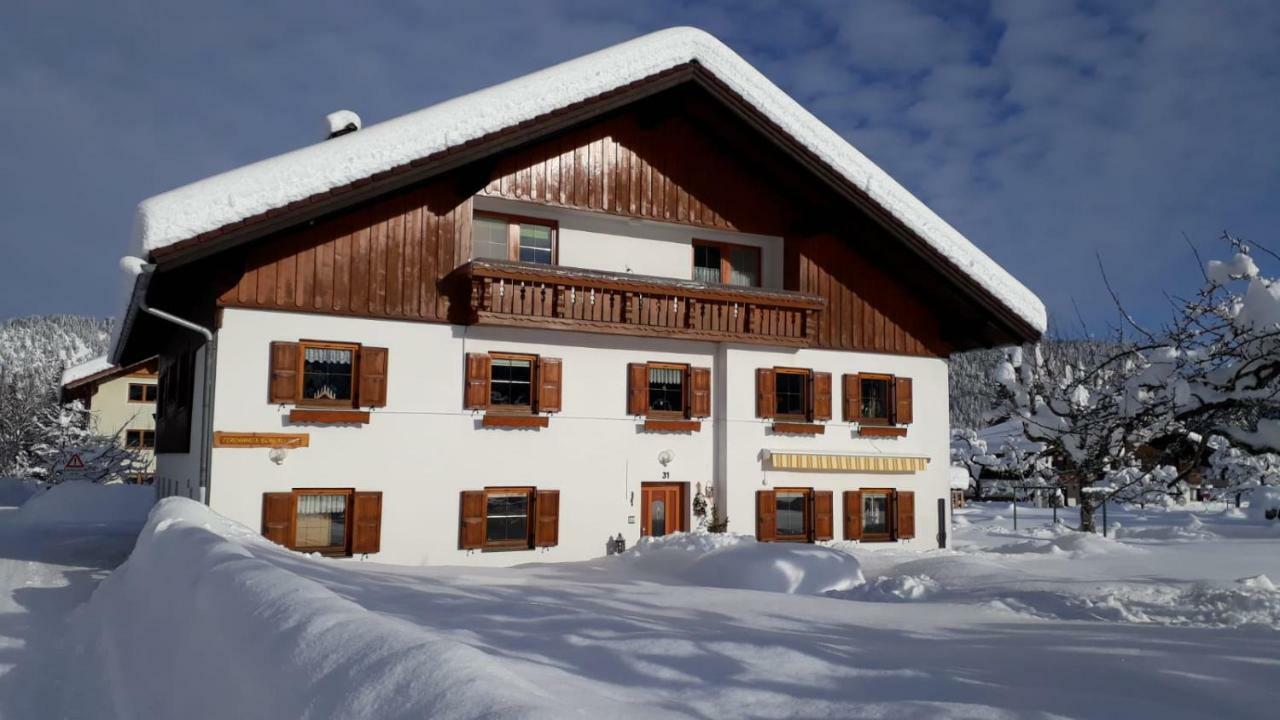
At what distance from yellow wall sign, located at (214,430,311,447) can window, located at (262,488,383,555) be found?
721 millimetres

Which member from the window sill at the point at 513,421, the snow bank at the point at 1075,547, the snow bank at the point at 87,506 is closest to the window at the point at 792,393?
the snow bank at the point at 1075,547

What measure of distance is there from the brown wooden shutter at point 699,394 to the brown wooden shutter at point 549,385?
2666 millimetres

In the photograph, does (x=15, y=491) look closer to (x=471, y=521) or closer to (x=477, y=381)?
(x=471, y=521)

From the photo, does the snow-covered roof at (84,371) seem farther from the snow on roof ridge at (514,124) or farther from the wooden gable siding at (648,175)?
the snow on roof ridge at (514,124)

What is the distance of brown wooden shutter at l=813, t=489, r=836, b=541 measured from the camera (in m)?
17.3

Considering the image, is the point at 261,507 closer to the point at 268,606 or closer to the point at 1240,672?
the point at 268,606

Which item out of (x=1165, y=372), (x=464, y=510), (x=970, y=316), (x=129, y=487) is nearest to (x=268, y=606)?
(x=1165, y=372)

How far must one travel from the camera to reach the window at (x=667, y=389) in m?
16.4

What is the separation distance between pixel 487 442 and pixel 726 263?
6.10 m

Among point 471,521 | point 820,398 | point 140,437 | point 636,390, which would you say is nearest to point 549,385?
point 636,390

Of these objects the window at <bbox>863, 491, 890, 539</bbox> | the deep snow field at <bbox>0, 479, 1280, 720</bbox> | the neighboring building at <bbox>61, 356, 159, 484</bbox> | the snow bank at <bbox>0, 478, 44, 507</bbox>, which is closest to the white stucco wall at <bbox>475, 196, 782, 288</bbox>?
the window at <bbox>863, 491, 890, 539</bbox>

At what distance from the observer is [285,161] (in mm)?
12531

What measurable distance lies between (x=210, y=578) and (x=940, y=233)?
47.3 ft

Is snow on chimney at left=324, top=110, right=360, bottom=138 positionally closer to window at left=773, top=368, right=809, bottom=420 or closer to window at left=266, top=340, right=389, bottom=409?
window at left=266, top=340, right=389, bottom=409
